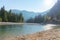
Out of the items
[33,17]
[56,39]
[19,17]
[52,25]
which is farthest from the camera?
[52,25]

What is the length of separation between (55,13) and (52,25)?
1803 mm

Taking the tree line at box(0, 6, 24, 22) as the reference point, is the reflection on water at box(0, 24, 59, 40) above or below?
below

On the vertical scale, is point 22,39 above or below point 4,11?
below

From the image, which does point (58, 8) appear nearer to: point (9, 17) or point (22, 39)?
point (9, 17)

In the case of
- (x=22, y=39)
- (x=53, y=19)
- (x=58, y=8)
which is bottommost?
(x=22, y=39)

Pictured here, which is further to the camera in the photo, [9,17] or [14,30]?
[14,30]

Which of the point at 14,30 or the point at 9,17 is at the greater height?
the point at 9,17

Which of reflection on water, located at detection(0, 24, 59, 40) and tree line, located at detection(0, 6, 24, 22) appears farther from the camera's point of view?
tree line, located at detection(0, 6, 24, 22)

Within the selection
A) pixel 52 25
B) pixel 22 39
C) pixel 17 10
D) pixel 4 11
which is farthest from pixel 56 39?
pixel 52 25

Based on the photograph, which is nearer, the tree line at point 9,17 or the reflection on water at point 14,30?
the reflection on water at point 14,30

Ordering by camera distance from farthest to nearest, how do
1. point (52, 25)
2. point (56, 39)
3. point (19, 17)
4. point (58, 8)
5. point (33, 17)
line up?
point (52, 25)
point (58, 8)
point (33, 17)
point (19, 17)
point (56, 39)

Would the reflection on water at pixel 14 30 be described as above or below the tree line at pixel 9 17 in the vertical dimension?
below

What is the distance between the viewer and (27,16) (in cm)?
952

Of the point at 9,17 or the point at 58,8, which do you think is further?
the point at 58,8
